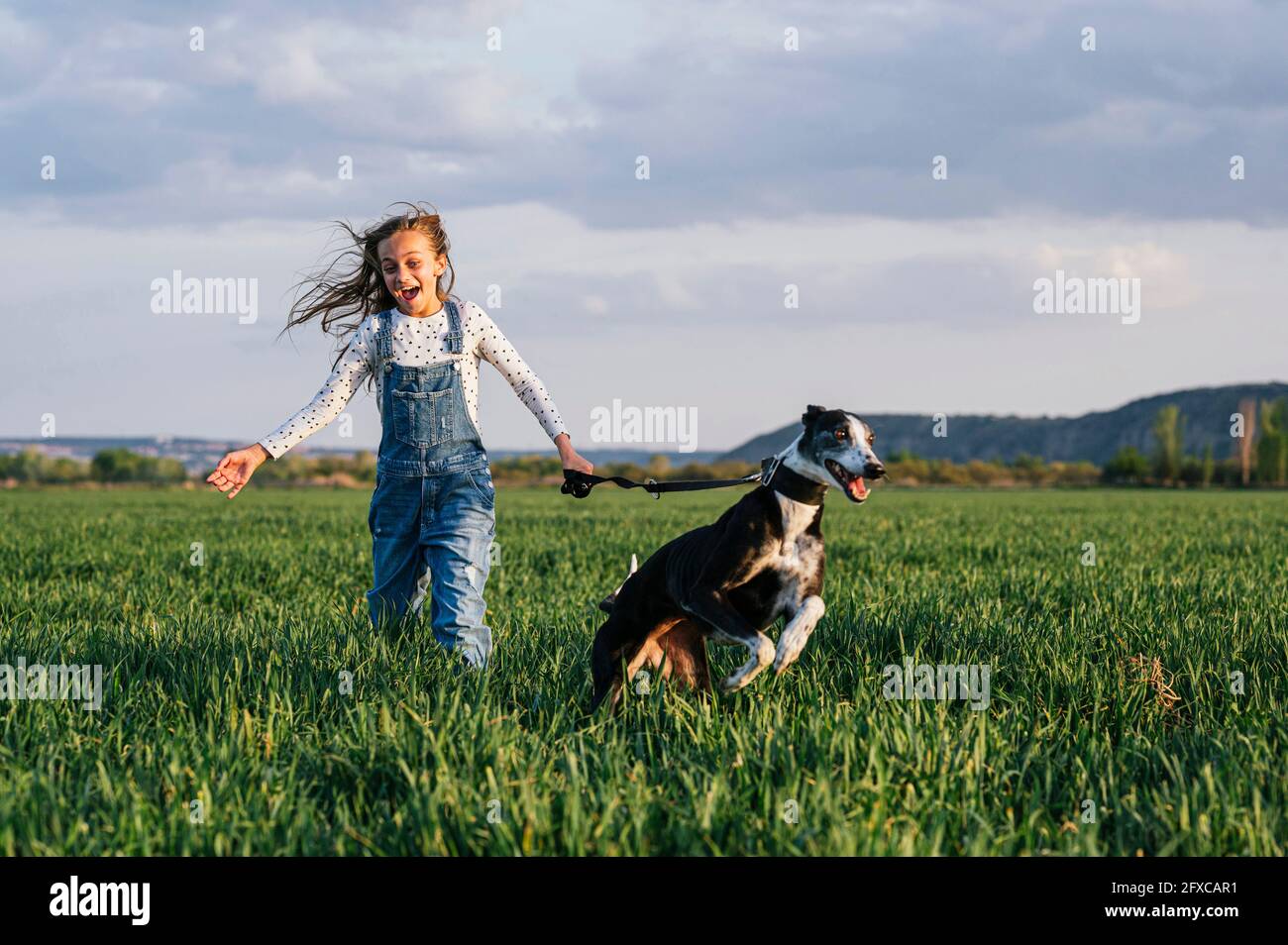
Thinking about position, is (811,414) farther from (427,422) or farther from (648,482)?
→ (427,422)

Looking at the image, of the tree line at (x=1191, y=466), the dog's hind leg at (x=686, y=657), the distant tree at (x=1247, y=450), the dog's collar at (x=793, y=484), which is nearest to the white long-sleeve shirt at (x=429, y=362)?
the dog's hind leg at (x=686, y=657)

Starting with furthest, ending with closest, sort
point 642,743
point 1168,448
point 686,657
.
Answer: point 1168,448 < point 686,657 < point 642,743

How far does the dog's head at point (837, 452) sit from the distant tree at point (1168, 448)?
104232 mm

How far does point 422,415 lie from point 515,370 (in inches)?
23.1

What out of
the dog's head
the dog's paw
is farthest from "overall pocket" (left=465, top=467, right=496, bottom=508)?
the dog's paw

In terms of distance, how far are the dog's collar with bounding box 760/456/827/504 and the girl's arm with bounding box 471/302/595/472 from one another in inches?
81.8

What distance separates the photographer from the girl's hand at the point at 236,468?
4.98 meters

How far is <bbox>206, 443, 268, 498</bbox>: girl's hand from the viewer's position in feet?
16.3

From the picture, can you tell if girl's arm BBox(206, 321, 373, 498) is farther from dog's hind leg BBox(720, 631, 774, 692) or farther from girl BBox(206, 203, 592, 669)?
dog's hind leg BBox(720, 631, 774, 692)

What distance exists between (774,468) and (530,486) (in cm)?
6852

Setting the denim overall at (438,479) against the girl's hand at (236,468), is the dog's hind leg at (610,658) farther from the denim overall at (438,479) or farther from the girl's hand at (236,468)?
the girl's hand at (236,468)

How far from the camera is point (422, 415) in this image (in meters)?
5.65

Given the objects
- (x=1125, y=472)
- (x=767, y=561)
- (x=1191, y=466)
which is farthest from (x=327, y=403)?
(x=1191, y=466)
